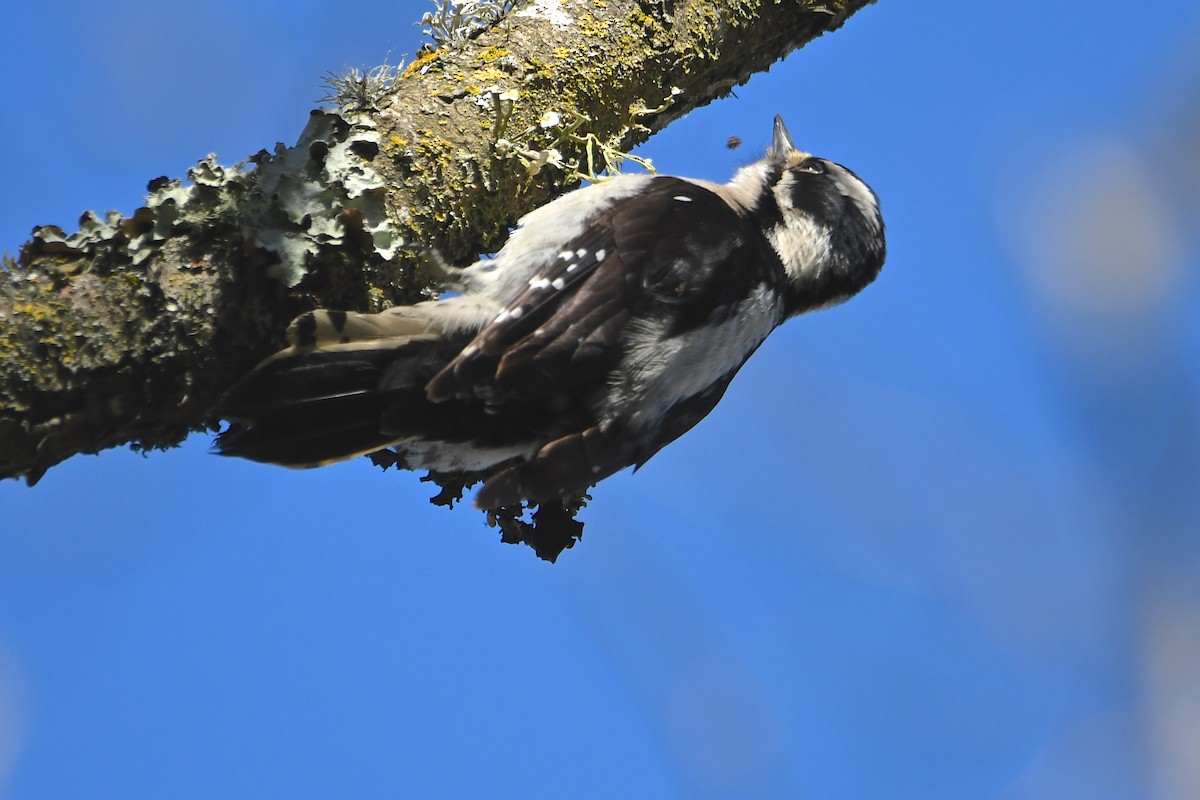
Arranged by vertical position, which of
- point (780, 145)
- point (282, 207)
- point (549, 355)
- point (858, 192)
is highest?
point (780, 145)

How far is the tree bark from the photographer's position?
2.32 meters

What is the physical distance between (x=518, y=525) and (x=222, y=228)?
4.49 feet

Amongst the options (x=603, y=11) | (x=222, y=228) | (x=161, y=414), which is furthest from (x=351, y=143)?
(x=603, y=11)

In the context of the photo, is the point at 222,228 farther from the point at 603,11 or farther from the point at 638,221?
the point at 603,11

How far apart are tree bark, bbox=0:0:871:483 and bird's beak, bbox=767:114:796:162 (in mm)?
311

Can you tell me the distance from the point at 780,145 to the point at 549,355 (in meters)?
1.63

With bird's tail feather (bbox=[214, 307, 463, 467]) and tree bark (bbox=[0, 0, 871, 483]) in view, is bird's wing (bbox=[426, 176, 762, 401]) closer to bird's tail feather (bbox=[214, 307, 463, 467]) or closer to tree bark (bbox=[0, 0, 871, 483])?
bird's tail feather (bbox=[214, 307, 463, 467])

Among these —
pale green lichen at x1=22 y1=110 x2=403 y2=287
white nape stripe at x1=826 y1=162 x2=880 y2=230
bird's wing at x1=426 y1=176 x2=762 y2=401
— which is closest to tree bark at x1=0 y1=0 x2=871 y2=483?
pale green lichen at x1=22 y1=110 x2=403 y2=287

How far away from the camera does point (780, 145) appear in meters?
Answer: 4.27

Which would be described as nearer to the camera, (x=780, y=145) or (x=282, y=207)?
(x=282, y=207)

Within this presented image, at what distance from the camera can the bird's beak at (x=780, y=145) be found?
13.9 feet

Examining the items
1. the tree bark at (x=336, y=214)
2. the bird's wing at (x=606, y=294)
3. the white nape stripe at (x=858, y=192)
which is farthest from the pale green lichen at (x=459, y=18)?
the white nape stripe at (x=858, y=192)

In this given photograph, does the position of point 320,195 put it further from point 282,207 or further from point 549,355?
point 549,355

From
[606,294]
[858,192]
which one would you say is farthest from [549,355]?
[858,192]
